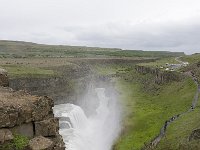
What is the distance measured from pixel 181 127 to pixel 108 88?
3246 inches

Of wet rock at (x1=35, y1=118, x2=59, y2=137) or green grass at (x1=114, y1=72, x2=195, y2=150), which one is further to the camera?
green grass at (x1=114, y1=72, x2=195, y2=150)

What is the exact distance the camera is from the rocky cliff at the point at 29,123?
24969mm

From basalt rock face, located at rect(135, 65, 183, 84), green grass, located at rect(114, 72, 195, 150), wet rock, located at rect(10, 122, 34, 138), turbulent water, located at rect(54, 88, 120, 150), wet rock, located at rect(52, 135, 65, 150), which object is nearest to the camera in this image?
wet rock, located at rect(10, 122, 34, 138)

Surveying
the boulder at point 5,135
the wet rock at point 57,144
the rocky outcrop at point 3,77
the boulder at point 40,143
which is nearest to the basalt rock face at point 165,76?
the rocky outcrop at point 3,77

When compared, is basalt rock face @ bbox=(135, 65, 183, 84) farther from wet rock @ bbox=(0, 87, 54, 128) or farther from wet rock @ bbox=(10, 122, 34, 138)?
wet rock @ bbox=(10, 122, 34, 138)

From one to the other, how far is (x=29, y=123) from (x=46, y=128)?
124cm

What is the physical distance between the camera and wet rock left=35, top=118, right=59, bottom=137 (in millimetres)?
26578

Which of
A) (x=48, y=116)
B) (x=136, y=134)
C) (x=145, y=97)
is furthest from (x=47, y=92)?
(x=48, y=116)

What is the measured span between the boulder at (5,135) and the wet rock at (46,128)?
82.4 inches

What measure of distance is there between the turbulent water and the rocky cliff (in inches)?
1293

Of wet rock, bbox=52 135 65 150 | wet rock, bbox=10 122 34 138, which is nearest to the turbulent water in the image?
wet rock, bbox=52 135 65 150

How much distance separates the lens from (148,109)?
100m

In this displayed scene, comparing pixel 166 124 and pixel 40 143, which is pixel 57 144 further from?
pixel 166 124

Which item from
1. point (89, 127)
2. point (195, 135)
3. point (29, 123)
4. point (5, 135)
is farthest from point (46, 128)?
point (89, 127)
